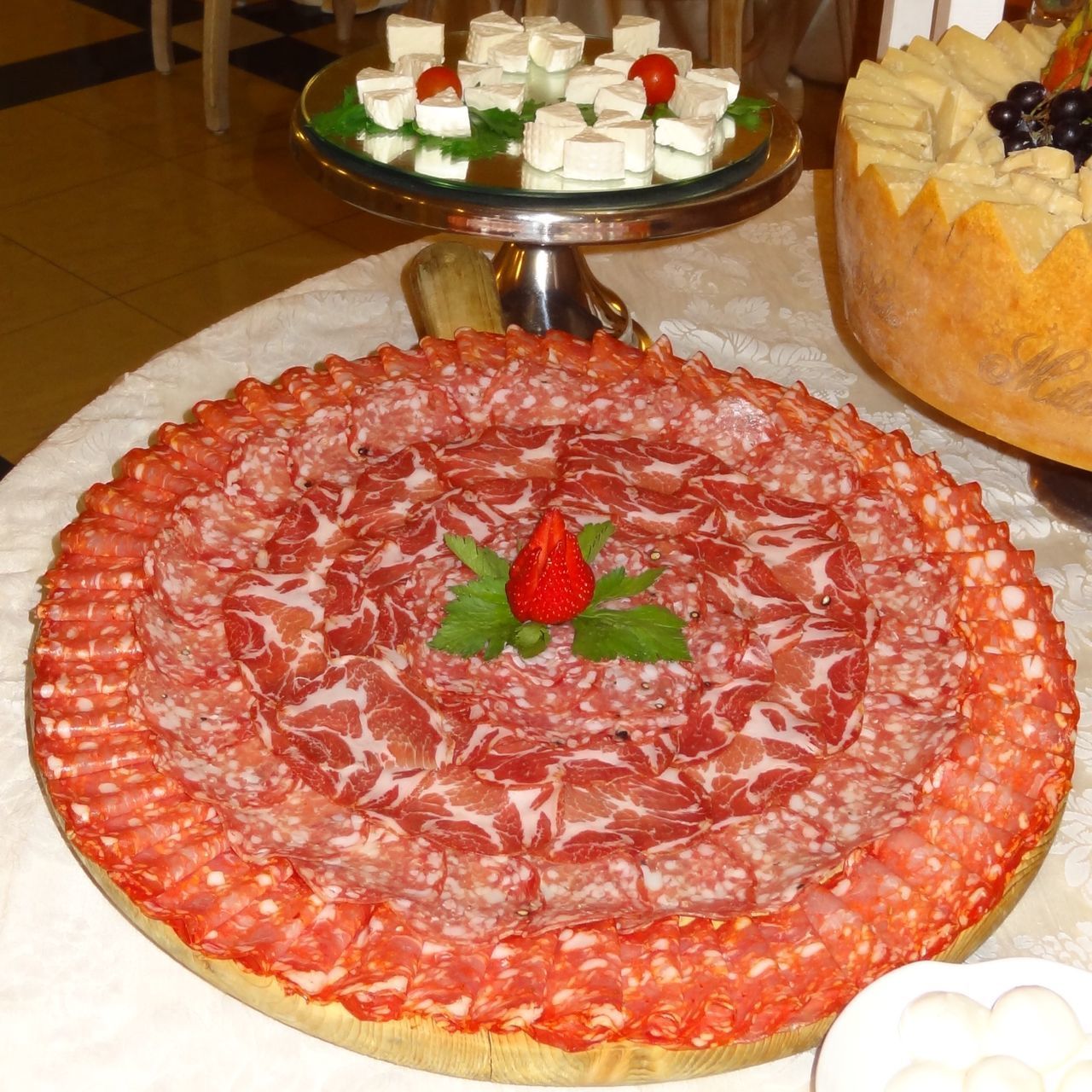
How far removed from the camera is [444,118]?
1306 millimetres

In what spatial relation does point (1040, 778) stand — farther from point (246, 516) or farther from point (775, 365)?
point (775, 365)

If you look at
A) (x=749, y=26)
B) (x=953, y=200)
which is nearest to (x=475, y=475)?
(x=953, y=200)

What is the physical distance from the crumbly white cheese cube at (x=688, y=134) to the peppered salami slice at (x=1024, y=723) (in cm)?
67

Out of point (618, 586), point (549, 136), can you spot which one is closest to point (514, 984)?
point (618, 586)

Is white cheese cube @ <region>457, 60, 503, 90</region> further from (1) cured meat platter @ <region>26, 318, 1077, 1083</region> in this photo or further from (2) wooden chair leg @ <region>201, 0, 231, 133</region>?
(2) wooden chair leg @ <region>201, 0, 231, 133</region>

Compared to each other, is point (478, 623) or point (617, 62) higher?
Result: point (617, 62)

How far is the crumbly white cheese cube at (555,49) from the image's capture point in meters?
1.47

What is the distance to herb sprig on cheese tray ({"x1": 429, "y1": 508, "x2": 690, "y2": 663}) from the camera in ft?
2.68

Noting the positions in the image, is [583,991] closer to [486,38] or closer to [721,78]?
[721,78]

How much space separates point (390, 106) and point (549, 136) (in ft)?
0.59

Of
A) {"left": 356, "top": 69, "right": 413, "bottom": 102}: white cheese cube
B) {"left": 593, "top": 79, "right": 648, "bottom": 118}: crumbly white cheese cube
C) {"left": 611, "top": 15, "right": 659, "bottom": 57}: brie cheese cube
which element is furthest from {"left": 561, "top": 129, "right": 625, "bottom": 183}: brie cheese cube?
{"left": 611, "top": 15, "right": 659, "bottom": 57}: brie cheese cube

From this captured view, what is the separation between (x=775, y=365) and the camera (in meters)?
1.40

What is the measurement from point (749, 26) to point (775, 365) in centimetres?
272

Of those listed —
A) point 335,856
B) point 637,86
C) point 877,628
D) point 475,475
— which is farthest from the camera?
point 637,86
